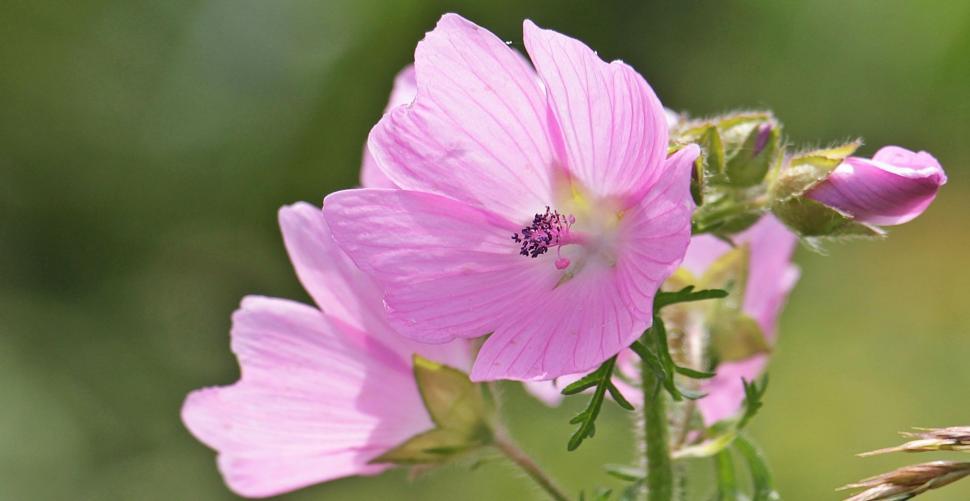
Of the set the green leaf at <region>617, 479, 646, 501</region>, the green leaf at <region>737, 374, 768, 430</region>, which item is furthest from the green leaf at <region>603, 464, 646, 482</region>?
the green leaf at <region>737, 374, 768, 430</region>

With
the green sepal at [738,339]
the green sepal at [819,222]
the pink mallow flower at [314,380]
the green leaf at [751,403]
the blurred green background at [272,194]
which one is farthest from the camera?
the blurred green background at [272,194]

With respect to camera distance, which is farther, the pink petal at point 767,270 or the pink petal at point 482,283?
the pink petal at point 767,270

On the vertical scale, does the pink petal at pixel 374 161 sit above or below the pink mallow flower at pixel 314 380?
above

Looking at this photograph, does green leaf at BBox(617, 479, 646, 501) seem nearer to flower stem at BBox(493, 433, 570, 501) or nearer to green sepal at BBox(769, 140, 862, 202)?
flower stem at BBox(493, 433, 570, 501)

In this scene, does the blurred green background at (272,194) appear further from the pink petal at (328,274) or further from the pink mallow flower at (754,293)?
the pink petal at (328,274)

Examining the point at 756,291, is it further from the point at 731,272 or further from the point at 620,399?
the point at 620,399

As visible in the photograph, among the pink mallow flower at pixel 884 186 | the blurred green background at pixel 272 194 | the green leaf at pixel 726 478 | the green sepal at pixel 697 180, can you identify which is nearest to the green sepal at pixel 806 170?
the pink mallow flower at pixel 884 186

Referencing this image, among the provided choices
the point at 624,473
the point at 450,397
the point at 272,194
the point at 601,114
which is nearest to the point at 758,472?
the point at 624,473
